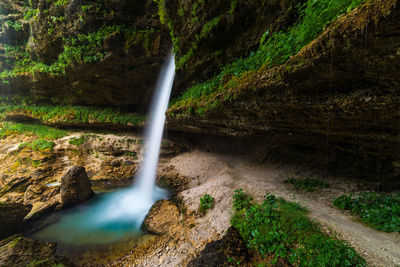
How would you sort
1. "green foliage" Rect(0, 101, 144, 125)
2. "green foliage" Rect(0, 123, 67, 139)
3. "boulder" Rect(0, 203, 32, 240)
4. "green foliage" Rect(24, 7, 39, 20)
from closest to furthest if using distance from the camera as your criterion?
1. "boulder" Rect(0, 203, 32, 240)
2. "green foliage" Rect(24, 7, 39, 20)
3. "green foliage" Rect(0, 101, 144, 125)
4. "green foliage" Rect(0, 123, 67, 139)

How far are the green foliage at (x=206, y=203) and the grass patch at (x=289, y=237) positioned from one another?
104 cm

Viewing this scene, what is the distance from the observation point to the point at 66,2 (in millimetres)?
8336

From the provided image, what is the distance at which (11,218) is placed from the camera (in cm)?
528

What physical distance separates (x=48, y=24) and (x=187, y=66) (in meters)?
9.31

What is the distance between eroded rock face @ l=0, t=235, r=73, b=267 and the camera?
333 centimetres

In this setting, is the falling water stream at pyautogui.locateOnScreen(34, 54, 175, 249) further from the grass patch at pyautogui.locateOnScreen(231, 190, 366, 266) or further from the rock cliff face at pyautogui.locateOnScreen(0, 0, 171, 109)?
the grass patch at pyautogui.locateOnScreen(231, 190, 366, 266)

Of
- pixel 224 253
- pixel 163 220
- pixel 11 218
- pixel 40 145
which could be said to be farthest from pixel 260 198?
pixel 40 145

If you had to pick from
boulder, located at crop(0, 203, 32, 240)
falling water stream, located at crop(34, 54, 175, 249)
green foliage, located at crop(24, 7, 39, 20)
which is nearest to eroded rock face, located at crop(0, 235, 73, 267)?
falling water stream, located at crop(34, 54, 175, 249)

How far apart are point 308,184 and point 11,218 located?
10.8 m

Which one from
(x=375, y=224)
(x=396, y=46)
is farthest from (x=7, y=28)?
(x=375, y=224)

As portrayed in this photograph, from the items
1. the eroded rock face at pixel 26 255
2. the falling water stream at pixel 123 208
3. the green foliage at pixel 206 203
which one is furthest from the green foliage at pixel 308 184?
the eroded rock face at pixel 26 255

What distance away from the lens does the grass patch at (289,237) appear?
94.6 inches

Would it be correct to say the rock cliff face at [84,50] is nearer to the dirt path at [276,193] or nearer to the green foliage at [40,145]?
the green foliage at [40,145]

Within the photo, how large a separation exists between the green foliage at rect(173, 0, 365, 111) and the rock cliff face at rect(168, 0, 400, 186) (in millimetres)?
277
